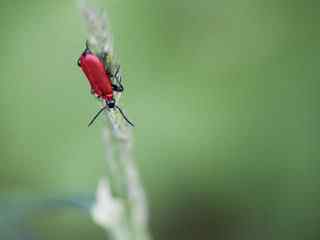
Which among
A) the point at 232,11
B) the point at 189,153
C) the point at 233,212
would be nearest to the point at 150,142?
the point at 189,153

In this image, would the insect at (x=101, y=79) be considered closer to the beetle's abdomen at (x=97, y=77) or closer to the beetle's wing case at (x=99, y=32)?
the beetle's abdomen at (x=97, y=77)

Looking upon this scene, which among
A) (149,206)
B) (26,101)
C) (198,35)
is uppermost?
(198,35)

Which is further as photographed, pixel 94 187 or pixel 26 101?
pixel 26 101

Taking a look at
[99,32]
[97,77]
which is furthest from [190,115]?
[99,32]

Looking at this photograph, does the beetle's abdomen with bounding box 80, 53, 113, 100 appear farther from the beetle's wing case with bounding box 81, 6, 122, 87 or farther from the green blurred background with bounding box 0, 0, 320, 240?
the green blurred background with bounding box 0, 0, 320, 240

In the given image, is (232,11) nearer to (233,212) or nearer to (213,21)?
(213,21)

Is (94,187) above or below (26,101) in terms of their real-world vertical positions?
below
